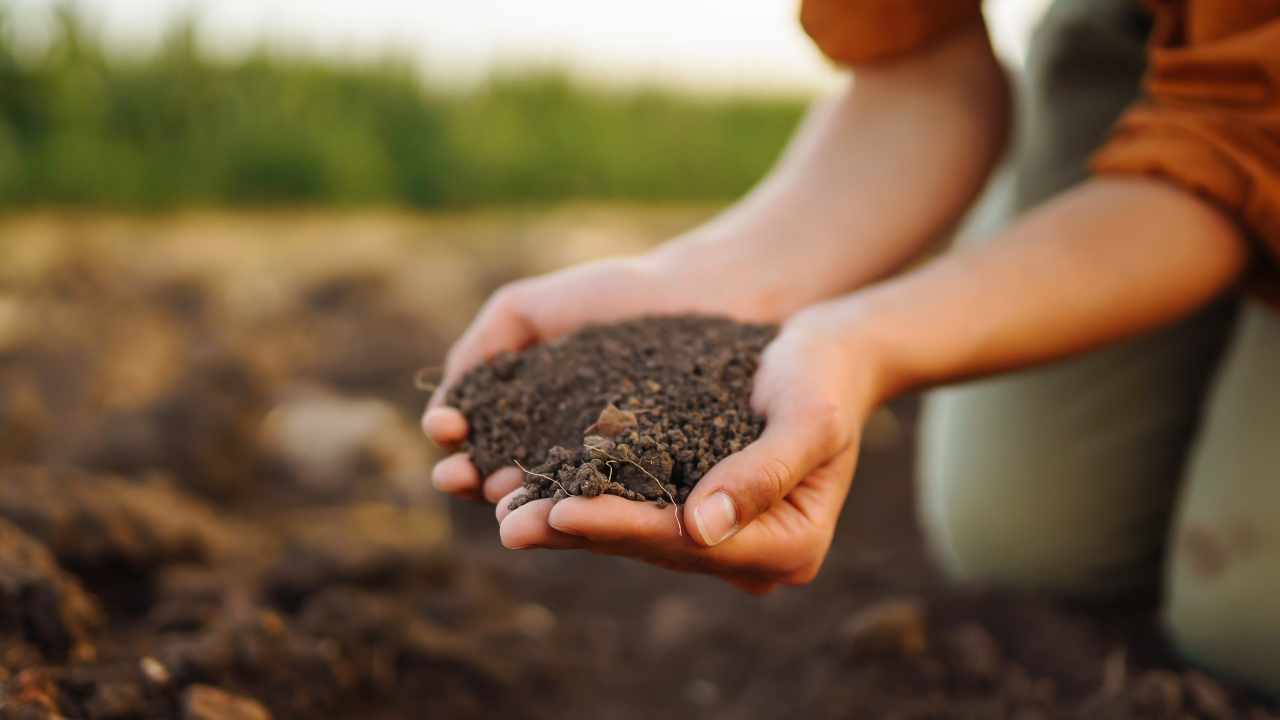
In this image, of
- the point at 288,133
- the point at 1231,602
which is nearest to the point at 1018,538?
the point at 1231,602

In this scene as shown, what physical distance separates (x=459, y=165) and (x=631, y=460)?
4790mm

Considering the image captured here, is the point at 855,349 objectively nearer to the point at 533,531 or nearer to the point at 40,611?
the point at 533,531

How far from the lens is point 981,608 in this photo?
1.92 m

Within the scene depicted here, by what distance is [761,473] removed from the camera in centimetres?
97

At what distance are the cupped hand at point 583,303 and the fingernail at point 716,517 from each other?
463 millimetres

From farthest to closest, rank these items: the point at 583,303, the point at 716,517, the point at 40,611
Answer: the point at 583,303 → the point at 40,611 → the point at 716,517

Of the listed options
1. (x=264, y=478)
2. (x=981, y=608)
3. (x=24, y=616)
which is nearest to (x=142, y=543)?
(x=24, y=616)

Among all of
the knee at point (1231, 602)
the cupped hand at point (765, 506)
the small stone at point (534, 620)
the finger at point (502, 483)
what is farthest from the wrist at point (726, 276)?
the knee at point (1231, 602)

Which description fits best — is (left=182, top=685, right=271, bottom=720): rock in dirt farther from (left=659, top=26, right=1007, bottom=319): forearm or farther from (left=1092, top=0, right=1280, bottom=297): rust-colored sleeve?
(left=1092, top=0, right=1280, bottom=297): rust-colored sleeve

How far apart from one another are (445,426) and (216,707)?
0.41 meters

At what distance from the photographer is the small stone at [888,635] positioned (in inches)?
66.1

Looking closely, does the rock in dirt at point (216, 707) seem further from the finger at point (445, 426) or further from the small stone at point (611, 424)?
the small stone at point (611, 424)

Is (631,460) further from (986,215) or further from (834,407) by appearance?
(986,215)

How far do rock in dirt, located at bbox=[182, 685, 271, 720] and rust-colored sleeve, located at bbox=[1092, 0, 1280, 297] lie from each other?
1325mm
